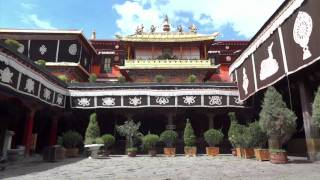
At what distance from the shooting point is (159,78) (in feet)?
89.4

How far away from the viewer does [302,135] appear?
19828 mm

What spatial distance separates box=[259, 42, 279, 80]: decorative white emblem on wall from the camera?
1503cm

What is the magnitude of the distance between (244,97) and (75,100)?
11511 mm

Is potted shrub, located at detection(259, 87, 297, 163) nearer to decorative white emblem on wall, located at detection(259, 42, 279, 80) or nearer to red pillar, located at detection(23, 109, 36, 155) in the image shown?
decorative white emblem on wall, located at detection(259, 42, 279, 80)

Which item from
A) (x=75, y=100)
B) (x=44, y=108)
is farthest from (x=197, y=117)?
(x=44, y=108)

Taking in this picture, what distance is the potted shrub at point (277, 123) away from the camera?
42.3 ft

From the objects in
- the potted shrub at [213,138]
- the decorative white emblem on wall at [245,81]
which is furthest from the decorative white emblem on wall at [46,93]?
the decorative white emblem on wall at [245,81]

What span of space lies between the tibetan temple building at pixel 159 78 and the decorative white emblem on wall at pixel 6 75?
0.16 feet

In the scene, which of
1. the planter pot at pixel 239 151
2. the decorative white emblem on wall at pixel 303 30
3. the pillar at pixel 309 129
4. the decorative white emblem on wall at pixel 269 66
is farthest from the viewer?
the planter pot at pixel 239 151

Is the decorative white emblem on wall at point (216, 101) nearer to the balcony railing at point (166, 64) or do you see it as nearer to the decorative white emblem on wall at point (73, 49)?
the balcony railing at point (166, 64)

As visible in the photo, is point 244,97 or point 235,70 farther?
point 235,70

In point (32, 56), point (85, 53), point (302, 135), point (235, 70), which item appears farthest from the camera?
point (85, 53)

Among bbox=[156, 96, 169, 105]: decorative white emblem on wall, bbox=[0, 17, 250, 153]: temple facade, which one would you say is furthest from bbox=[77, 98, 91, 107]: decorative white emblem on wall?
bbox=[156, 96, 169, 105]: decorative white emblem on wall

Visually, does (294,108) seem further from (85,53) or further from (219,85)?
(85,53)
